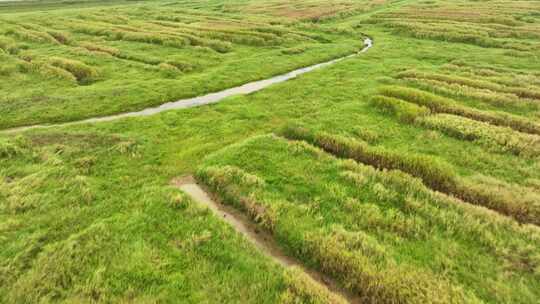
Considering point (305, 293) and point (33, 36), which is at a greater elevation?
point (33, 36)

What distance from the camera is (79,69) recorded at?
2936 centimetres

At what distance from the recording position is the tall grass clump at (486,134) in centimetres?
1630

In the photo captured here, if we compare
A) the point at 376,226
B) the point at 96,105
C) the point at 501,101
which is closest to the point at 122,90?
the point at 96,105

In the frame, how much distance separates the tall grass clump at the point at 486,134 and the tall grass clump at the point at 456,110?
1258 millimetres

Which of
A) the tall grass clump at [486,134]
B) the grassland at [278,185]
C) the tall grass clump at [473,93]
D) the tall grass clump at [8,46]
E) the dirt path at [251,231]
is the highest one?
the tall grass clump at [8,46]

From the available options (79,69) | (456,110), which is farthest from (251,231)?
(79,69)

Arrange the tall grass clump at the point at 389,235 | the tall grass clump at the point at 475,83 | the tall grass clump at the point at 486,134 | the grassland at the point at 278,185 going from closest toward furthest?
the tall grass clump at the point at 389,235
the grassland at the point at 278,185
the tall grass clump at the point at 486,134
the tall grass clump at the point at 475,83

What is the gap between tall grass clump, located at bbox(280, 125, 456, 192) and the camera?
1393 centimetres

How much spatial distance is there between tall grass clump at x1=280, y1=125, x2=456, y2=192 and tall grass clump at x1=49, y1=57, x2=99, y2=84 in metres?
21.1

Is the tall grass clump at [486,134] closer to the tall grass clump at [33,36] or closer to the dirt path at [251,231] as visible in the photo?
the dirt path at [251,231]

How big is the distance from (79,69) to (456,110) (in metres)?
32.3

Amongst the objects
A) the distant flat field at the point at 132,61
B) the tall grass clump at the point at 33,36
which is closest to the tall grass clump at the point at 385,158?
the distant flat field at the point at 132,61

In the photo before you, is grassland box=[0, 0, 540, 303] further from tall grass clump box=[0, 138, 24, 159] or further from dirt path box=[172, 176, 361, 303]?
dirt path box=[172, 176, 361, 303]

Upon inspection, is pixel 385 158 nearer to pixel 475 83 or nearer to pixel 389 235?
pixel 389 235
